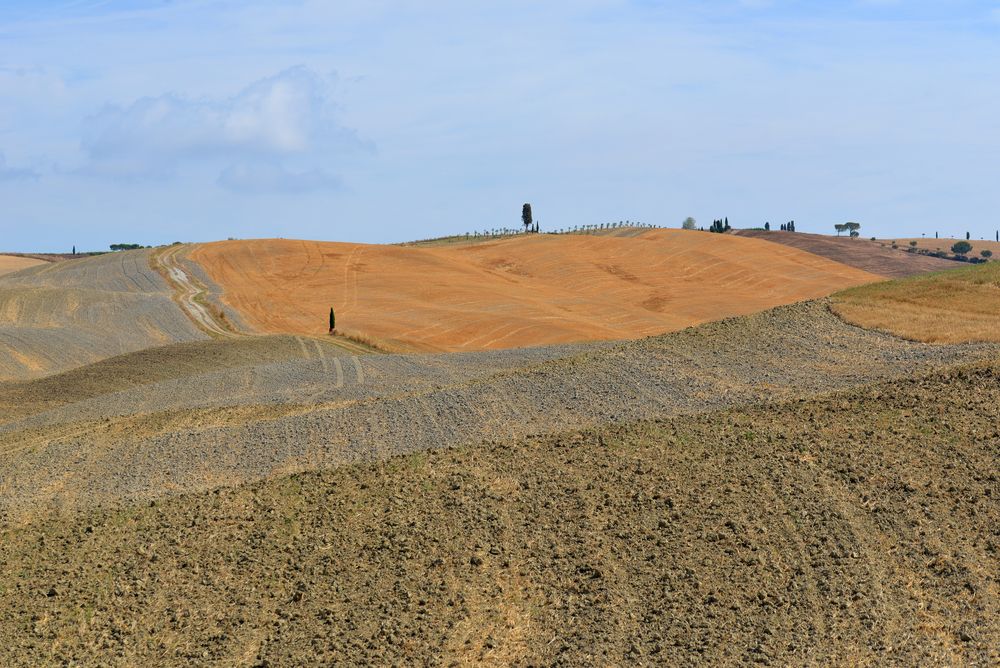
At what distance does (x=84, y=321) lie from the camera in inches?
2886

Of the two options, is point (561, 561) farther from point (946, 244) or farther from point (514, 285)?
point (946, 244)

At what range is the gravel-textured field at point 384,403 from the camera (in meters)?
28.4

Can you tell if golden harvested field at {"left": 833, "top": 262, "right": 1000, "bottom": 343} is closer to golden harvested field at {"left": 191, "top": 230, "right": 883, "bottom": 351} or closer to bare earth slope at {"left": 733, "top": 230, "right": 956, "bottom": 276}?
golden harvested field at {"left": 191, "top": 230, "right": 883, "bottom": 351}

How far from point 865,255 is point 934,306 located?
96.0 meters

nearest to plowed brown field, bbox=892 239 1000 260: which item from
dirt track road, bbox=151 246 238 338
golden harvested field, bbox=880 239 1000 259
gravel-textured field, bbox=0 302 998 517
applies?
golden harvested field, bbox=880 239 1000 259

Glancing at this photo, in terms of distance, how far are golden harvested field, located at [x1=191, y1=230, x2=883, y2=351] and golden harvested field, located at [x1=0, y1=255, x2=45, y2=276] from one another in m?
37.8

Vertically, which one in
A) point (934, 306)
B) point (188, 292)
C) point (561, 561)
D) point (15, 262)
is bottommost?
point (561, 561)

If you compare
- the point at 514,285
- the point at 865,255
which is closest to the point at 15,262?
the point at 514,285

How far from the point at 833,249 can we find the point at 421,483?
399 ft

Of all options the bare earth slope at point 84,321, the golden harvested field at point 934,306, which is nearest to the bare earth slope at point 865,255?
the golden harvested field at point 934,306

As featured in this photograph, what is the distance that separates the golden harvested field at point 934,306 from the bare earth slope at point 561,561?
12.4 meters

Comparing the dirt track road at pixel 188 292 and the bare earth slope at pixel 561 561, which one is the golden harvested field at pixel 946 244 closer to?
the dirt track road at pixel 188 292

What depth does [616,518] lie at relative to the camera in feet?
71.8

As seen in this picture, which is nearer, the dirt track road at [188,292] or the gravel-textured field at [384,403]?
the gravel-textured field at [384,403]
